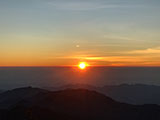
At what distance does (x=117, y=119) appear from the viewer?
74250mm

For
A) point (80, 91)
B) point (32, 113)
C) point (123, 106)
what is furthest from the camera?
point (80, 91)

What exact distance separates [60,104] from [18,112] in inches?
956

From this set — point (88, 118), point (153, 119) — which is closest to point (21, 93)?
point (88, 118)

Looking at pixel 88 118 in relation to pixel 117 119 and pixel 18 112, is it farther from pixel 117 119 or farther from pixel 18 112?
pixel 18 112

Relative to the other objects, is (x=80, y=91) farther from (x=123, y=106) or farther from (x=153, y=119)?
(x=153, y=119)

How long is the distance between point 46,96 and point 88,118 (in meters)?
20.3

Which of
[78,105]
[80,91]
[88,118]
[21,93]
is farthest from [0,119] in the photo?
[21,93]

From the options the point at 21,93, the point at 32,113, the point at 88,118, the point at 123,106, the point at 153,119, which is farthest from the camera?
the point at 21,93

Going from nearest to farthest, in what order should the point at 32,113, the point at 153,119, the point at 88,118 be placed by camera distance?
the point at 32,113
the point at 88,118
the point at 153,119

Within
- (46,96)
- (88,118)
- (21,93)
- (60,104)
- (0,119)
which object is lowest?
(0,119)

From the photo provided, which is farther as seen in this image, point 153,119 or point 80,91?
point 80,91

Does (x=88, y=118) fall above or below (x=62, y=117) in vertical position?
above

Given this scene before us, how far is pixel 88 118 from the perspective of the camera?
72.2m

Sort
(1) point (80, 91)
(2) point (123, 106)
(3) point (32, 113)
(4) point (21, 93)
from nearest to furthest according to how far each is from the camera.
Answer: (3) point (32, 113), (2) point (123, 106), (1) point (80, 91), (4) point (21, 93)
